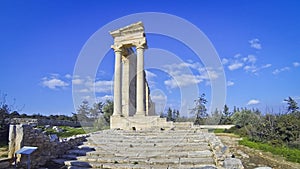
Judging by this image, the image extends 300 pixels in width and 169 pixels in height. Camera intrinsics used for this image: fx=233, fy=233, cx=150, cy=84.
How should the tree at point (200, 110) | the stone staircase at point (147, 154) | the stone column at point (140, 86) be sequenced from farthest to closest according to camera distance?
the tree at point (200, 110)
the stone column at point (140, 86)
the stone staircase at point (147, 154)

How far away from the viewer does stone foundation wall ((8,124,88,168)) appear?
7.45 m

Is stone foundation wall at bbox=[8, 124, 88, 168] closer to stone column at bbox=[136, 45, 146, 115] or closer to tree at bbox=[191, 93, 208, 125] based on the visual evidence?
stone column at bbox=[136, 45, 146, 115]

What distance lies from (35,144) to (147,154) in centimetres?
398

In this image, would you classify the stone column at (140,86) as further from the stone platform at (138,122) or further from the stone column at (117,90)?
the stone column at (117,90)

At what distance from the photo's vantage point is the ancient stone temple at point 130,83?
1959 centimetres

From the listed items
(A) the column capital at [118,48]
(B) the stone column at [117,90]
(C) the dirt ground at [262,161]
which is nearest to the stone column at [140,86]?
(B) the stone column at [117,90]

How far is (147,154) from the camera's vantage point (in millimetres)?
8734

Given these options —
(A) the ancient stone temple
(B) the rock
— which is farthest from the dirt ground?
(A) the ancient stone temple

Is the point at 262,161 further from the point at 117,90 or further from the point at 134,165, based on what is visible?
the point at 117,90

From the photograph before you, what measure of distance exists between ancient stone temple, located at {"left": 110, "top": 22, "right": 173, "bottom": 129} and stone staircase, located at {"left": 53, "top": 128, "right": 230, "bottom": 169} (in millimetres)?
7320

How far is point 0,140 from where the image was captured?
13.0m

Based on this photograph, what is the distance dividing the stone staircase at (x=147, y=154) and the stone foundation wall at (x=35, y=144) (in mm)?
349

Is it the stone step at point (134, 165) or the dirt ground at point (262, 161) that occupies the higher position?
the stone step at point (134, 165)

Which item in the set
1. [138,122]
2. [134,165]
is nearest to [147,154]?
[134,165]
